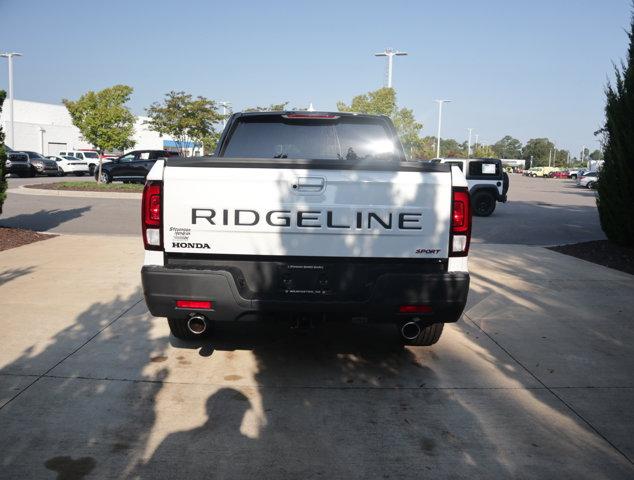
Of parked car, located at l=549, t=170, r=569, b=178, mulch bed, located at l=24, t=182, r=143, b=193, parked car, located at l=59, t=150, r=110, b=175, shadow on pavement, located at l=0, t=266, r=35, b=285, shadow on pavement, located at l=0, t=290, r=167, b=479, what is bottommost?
shadow on pavement, located at l=0, t=290, r=167, b=479

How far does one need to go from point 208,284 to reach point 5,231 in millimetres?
8849

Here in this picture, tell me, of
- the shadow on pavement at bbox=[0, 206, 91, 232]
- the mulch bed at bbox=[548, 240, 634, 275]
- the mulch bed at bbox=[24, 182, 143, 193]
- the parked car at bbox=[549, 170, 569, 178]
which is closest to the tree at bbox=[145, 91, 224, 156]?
the mulch bed at bbox=[24, 182, 143, 193]

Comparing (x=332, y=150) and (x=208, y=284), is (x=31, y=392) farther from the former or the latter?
(x=332, y=150)

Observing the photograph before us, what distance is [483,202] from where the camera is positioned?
18.7 meters

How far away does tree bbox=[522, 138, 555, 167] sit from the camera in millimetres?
150375

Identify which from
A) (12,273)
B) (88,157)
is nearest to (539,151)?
(88,157)

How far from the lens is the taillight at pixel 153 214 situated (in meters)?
3.93

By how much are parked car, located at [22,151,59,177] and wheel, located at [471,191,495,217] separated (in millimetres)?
28452

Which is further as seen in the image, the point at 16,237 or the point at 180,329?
the point at 16,237

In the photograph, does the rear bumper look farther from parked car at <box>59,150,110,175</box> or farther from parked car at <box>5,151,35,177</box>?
parked car at <box>59,150,110,175</box>

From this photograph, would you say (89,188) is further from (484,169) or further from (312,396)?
(312,396)

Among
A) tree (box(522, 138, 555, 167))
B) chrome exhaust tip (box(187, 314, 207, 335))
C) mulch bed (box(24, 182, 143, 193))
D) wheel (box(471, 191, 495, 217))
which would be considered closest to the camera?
chrome exhaust tip (box(187, 314, 207, 335))

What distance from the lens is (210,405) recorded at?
12.8ft

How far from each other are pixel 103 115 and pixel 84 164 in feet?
60.8
